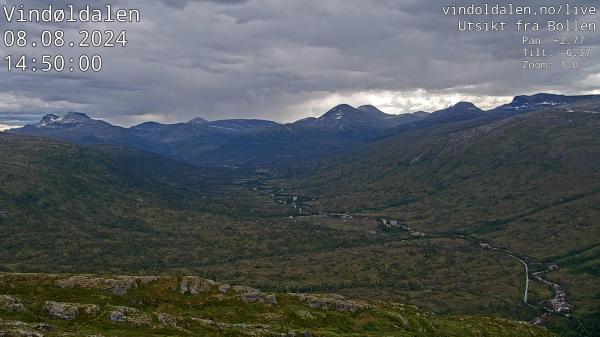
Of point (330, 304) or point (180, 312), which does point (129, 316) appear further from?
point (330, 304)

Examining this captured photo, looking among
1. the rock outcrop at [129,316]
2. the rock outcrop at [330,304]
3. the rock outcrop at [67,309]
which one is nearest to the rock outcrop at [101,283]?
the rock outcrop at [67,309]

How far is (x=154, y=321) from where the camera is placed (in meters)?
110

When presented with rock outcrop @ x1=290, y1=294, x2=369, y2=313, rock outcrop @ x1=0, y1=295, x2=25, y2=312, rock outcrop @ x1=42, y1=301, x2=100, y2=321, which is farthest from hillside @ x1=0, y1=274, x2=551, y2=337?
rock outcrop @ x1=290, y1=294, x2=369, y2=313

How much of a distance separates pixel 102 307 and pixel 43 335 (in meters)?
24.6

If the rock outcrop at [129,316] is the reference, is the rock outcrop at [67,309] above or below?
above

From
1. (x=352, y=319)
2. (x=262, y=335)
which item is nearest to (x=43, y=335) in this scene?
(x=262, y=335)

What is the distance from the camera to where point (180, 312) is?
417 feet

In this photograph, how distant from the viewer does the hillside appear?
104062 millimetres

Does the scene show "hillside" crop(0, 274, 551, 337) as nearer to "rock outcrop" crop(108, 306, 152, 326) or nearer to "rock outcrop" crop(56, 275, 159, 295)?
"rock outcrop" crop(108, 306, 152, 326)

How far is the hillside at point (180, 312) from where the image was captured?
104 meters

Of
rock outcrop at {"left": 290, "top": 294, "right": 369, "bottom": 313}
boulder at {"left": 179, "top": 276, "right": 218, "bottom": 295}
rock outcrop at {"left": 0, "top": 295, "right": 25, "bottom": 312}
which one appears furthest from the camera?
rock outcrop at {"left": 290, "top": 294, "right": 369, "bottom": 313}

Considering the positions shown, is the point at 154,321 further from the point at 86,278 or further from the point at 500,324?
the point at 500,324

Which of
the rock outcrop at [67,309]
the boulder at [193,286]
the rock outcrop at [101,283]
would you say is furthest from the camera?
the boulder at [193,286]

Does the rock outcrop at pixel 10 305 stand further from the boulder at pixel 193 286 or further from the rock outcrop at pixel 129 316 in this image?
the boulder at pixel 193 286
